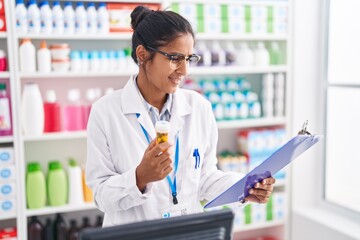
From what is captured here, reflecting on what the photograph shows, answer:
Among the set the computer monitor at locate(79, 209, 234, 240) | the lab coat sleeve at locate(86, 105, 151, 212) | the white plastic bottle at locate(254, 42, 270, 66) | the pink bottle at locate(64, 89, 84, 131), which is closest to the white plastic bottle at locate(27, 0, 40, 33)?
the pink bottle at locate(64, 89, 84, 131)

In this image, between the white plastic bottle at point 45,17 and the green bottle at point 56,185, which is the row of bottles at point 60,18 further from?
the green bottle at point 56,185

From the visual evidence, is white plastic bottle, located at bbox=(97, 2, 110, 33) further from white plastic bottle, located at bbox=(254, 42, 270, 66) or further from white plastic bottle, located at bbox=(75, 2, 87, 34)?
white plastic bottle, located at bbox=(254, 42, 270, 66)

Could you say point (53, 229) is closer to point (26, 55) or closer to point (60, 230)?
point (60, 230)

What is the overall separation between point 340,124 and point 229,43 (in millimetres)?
1099

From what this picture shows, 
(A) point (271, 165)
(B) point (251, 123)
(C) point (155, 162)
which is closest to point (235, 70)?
(B) point (251, 123)

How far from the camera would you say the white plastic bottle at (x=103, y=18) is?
A: 2.85m

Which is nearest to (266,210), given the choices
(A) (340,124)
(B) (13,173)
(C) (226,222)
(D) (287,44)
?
(A) (340,124)

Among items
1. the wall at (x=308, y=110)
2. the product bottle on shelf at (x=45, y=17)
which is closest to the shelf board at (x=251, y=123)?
the wall at (x=308, y=110)

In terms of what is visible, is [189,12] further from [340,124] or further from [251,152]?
[340,124]

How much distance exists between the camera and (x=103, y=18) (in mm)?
2852

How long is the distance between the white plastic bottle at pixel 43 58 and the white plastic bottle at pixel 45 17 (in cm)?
10

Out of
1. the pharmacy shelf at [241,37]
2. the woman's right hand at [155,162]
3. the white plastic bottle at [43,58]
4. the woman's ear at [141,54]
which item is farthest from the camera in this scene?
the pharmacy shelf at [241,37]

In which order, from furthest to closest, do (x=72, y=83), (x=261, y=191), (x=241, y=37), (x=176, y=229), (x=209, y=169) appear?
(x=241, y=37) → (x=72, y=83) → (x=209, y=169) → (x=261, y=191) → (x=176, y=229)

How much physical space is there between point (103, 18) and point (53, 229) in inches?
57.8
